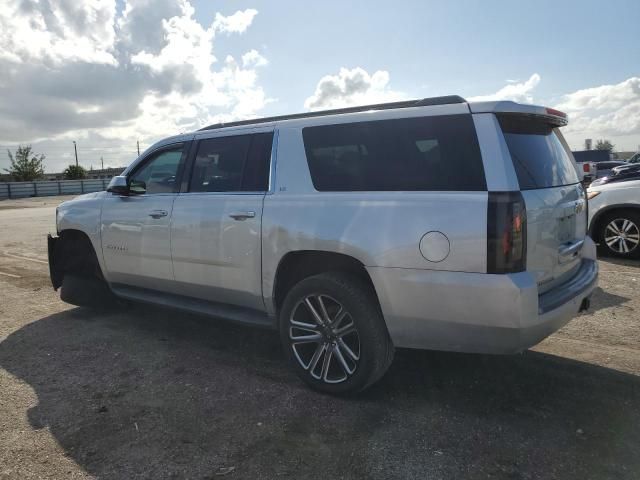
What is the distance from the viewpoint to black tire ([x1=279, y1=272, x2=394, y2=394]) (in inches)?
125

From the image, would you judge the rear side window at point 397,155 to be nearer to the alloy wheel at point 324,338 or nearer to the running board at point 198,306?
the alloy wheel at point 324,338

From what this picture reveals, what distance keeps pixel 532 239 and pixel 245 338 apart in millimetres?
2801

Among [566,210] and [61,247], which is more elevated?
[566,210]

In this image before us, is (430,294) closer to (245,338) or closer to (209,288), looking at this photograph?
(209,288)

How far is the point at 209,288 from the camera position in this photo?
162 inches

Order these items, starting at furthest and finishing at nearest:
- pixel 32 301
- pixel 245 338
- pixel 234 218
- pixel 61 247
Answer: pixel 32 301
pixel 61 247
pixel 245 338
pixel 234 218

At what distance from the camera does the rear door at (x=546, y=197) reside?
9.47 feet

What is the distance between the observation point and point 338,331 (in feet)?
11.0

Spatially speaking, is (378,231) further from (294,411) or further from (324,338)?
(294,411)

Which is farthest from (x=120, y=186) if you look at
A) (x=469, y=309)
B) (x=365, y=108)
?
(x=469, y=309)

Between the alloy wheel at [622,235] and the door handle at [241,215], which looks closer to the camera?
the door handle at [241,215]

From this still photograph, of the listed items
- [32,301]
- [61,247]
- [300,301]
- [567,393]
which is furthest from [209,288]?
[32,301]

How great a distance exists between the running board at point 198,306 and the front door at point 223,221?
6cm

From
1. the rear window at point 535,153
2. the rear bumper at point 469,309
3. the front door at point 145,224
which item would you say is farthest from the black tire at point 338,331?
the front door at point 145,224
